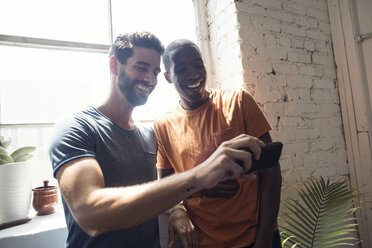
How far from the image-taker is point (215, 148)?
2.74 feet

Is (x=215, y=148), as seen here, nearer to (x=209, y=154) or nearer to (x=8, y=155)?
(x=209, y=154)

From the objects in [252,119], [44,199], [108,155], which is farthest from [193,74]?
[44,199]

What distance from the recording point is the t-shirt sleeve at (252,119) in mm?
817

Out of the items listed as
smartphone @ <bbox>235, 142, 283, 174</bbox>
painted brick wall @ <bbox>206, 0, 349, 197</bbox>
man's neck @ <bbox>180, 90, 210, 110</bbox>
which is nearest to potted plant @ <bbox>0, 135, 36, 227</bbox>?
man's neck @ <bbox>180, 90, 210, 110</bbox>

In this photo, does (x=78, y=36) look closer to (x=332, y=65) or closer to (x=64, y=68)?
(x=64, y=68)

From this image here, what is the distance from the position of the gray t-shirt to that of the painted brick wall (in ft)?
2.24

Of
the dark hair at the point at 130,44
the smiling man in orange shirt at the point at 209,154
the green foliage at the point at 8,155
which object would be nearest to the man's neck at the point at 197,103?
the smiling man in orange shirt at the point at 209,154

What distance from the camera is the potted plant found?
824 millimetres

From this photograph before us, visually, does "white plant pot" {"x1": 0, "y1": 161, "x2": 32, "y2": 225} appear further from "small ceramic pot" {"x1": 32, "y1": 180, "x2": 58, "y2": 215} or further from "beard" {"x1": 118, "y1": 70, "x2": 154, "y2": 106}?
"beard" {"x1": 118, "y1": 70, "x2": 154, "y2": 106}

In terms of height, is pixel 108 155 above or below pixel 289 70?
below

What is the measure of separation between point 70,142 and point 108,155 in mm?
140

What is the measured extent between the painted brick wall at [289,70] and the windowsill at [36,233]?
1056mm

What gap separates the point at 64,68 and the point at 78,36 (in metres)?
0.19

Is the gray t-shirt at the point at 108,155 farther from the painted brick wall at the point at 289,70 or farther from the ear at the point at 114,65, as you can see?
the painted brick wall at the point at 289,70
